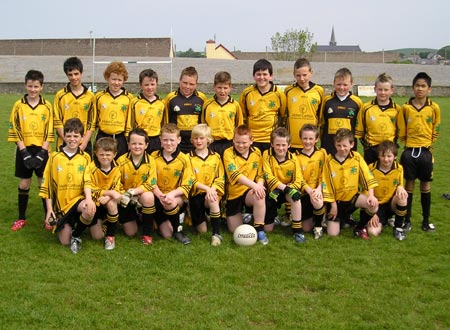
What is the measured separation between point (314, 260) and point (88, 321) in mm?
2022

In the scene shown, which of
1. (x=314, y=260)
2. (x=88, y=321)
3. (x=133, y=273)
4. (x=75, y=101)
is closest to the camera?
(x=88, y=321)

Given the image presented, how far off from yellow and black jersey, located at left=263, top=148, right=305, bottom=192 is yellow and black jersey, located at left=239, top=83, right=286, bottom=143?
1.79ft

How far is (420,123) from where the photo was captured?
5.05 metres

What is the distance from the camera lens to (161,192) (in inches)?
188

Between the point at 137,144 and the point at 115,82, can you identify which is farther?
the point at 115,82

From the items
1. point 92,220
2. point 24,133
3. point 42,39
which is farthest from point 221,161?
point 42,39

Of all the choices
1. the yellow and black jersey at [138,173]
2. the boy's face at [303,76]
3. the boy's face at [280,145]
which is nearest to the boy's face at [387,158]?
the boy's face at [280,145]

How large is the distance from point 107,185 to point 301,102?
2293 mm

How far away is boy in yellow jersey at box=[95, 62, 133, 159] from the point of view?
5.25 metres

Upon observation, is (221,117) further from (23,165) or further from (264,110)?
(23,165)

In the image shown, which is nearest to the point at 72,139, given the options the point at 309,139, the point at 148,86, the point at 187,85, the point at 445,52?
the point at 148,86

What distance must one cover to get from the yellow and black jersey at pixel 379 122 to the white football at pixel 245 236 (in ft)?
5.58

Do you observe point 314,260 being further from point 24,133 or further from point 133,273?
point 24,133

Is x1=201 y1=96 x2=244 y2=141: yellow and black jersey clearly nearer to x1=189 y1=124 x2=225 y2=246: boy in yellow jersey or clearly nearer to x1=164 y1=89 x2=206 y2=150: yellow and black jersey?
x1=164 y1=89 x2=206 y2=150: yellow and black jersey
